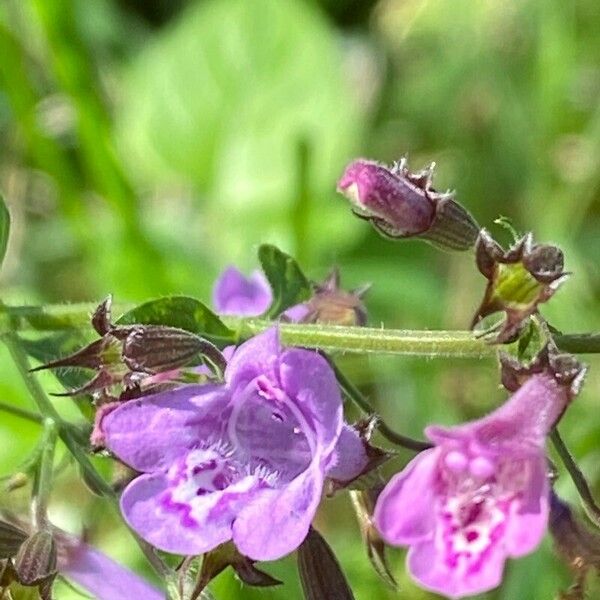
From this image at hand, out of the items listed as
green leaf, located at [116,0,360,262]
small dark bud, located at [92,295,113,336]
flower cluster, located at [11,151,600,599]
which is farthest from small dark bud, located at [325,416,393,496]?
green leaf, located at [116,0,360,262]

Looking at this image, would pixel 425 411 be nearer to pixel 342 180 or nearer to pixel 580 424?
pixel 580 424

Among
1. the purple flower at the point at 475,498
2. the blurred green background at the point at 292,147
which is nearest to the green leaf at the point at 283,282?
the purple flower at the point at 475,498

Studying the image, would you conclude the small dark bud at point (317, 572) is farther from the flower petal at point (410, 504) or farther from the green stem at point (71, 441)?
the flower petal at point (410, 504)

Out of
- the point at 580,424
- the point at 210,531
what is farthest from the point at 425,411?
the point at 210,531

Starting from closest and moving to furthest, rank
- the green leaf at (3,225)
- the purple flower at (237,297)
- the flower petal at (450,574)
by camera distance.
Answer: the flower petal at (450,574) → the green leaf at (3,225) → the purple flower at (237,297)

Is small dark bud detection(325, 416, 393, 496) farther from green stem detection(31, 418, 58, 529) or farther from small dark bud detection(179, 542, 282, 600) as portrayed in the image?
green stem detection(31, 418, 58, 529)

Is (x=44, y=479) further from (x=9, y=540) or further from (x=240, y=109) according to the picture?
(x=240, y=109)

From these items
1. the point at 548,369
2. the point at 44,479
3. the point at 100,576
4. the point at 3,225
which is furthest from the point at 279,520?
the point at 3,225
